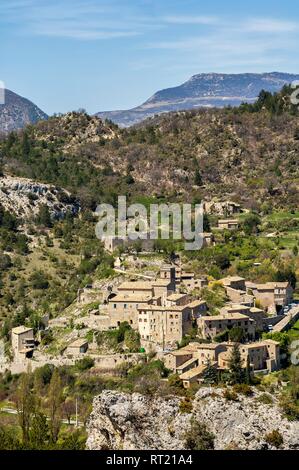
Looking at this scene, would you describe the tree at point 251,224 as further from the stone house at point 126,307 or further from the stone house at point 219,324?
the stone house at point 219,324

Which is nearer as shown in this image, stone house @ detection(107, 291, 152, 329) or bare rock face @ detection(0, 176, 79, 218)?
stone house @ detection(107, 291, 152, 329)

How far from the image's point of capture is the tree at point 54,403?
3916 cm

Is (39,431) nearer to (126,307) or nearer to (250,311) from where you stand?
(126,307)

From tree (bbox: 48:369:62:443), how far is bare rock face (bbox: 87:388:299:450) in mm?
4685

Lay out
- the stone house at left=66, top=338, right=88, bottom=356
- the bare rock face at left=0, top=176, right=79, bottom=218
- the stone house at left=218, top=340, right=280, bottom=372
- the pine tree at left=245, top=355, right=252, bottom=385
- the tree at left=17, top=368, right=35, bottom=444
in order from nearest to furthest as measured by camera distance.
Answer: the pine tree at left=245, top=355, right=252, bottom=385, the tree at left=17, top=368, right=35, bottom=444, the stone house at left=218, top=340, right=280, bottom=372, the stone house at left=66, top=338, right=88, bottom=356, the bare rock face at left=0, top=176, right=79, bottom=218

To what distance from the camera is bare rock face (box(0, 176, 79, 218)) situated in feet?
250

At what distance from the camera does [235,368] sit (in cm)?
3850

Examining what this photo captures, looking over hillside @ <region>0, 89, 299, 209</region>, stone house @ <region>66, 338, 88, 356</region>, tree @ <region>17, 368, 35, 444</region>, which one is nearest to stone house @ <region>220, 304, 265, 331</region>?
stone house @ <region>66, 338, 88, 356</region>

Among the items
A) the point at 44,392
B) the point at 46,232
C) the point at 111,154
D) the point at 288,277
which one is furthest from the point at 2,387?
the point at 111,154

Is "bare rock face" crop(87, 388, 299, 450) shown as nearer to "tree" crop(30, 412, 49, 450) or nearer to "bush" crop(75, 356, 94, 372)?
"tree" crop(30, 412, 49, 450)

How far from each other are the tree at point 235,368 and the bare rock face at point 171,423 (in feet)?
11.1

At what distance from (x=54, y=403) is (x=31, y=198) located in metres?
37.5
